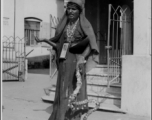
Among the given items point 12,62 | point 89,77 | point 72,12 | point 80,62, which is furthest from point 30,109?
point 12,62

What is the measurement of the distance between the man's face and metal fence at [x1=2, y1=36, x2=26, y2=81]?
8.75 meters

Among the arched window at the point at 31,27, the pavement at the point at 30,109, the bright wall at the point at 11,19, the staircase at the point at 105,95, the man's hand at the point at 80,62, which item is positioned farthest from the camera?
the arched window at the point at 31,27

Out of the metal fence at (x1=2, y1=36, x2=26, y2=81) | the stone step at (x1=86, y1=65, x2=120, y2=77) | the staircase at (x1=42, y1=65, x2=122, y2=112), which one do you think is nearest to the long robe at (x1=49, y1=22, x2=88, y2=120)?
the staircase at (x1=42, y1=65, x2=122, y2=112)

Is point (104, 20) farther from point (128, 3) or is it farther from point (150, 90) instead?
point (150, 90)

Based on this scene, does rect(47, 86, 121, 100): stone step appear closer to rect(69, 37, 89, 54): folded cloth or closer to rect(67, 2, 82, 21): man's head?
rect(69, 37, 89, 54): folded cloth

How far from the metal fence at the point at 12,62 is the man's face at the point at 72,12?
28.7 ft

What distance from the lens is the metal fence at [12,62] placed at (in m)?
12.4

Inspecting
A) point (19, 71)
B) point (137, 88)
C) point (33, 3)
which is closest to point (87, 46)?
point (137, 88)

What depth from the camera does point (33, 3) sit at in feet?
56.6

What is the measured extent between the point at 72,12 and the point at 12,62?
9.37m

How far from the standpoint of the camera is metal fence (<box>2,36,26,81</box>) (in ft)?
40.7

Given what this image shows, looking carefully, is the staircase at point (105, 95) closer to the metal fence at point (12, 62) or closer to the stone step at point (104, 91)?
the stone step at point (104, 91)

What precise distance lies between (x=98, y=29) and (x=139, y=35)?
21.0 feet

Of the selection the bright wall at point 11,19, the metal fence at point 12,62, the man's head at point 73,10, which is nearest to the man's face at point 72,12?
the man's head at point 73,10
